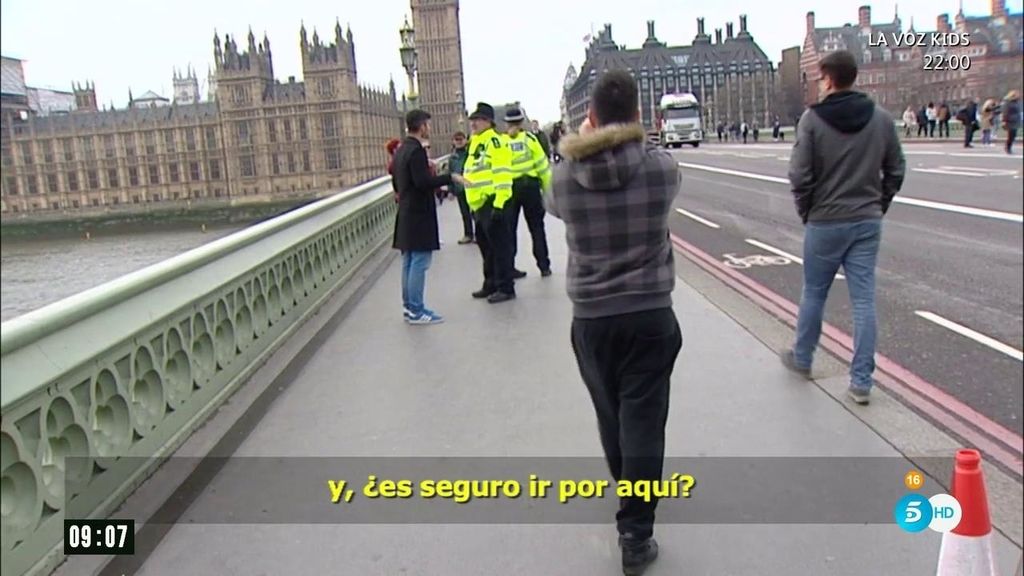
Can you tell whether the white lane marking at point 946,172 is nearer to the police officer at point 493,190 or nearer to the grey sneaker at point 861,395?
the police officer at point 493,190

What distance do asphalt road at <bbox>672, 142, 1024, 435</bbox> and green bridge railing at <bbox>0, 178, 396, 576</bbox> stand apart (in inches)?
128

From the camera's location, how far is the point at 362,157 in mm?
7516

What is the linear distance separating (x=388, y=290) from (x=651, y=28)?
228 inches

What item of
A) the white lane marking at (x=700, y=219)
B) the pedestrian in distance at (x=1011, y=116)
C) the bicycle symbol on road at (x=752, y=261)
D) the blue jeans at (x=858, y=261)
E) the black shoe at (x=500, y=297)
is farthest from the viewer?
the white lane marking at (x=700, y=219)

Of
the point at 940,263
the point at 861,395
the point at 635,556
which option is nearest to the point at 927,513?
the point at 635,556

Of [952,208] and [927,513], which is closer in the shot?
[927,513]

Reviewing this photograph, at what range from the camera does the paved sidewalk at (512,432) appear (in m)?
3.36

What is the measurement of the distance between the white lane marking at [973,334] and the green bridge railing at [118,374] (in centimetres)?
534

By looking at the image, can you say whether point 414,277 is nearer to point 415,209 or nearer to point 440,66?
point 415,209

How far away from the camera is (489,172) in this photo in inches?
332

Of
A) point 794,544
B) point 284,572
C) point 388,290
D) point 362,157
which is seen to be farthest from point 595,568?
point 388,290

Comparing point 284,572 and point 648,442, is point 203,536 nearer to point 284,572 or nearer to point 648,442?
point 284,572

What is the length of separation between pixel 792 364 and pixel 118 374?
162 inches

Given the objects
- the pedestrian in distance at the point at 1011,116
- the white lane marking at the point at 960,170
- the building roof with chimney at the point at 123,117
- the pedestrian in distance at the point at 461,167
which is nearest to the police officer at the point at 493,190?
the building roof with chimney at the point at 123,117
